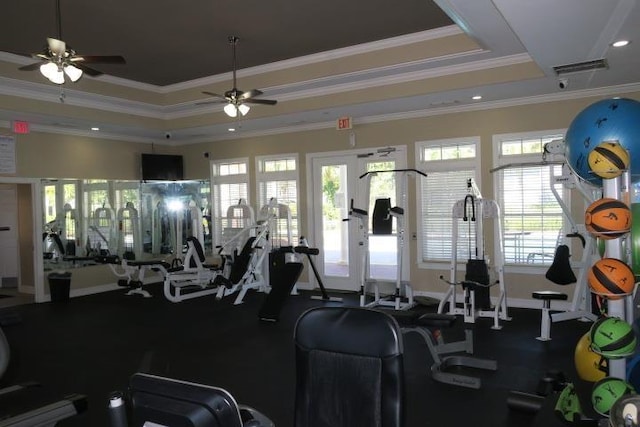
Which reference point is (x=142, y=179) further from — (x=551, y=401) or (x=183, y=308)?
(x=551, y=401)

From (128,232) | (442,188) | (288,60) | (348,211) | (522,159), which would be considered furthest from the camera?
(128,232)

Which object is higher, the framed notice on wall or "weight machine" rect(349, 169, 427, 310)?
the framed notice on wall

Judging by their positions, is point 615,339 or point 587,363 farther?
point 587,363

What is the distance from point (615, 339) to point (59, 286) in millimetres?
7367

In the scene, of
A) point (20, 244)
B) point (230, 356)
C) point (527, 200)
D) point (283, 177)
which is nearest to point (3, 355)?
point (230, 356)

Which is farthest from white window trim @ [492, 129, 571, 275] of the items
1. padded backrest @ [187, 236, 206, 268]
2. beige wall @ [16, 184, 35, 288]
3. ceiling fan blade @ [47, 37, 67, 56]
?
beige wall @ [16, 184, 35, 288]

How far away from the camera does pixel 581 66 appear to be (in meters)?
4.72

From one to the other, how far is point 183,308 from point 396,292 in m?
2.96

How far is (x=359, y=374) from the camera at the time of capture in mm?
1670

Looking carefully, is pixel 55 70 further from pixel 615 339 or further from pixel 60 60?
pixel 615 339

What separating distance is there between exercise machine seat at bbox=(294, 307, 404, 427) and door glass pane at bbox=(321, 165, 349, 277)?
18.8 feet

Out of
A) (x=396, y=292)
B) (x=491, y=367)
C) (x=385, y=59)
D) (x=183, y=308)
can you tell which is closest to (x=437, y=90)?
(x=385, y=59)

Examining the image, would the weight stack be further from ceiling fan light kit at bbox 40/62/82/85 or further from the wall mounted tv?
the wall mounted tv

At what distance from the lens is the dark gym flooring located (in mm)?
3379
